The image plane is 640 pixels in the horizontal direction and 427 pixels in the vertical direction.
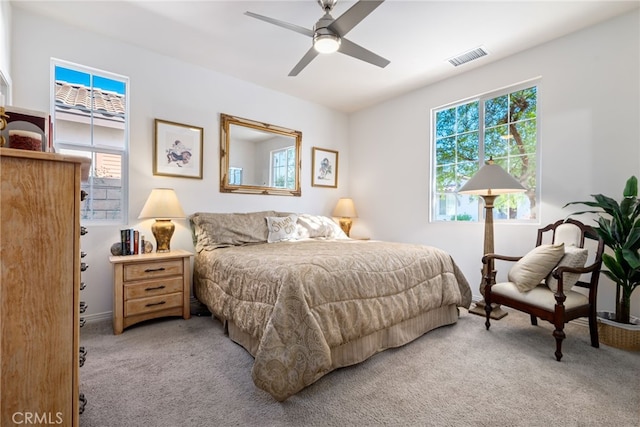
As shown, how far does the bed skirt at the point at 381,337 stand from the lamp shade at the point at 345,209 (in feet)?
7.30

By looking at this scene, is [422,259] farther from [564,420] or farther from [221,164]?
[221,164]

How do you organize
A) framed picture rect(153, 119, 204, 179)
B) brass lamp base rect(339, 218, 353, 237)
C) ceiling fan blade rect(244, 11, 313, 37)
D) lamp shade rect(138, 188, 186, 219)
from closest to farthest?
1. ceiling fan blade rect(244, 11, 313, 37)
2. lamp shade rect(138, 188, 186, 219)
3. framed picture rect(153, 119, 204, 179)
4. brass lamp base rect(339, 218, 353, 237)

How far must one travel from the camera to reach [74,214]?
44.3 inches

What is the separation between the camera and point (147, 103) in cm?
310

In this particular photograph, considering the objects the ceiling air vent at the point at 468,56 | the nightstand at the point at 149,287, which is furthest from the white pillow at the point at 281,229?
the ceiling air vent at the point at 468,56

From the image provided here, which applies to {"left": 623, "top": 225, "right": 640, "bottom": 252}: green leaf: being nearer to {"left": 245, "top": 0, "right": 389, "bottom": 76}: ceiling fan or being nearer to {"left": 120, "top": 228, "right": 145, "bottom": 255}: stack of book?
{"left": 245, "top": 0, "right": 389, "bottom": 76}: ceiling fan

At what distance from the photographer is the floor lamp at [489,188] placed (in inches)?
107

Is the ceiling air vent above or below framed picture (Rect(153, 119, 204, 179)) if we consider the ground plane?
above

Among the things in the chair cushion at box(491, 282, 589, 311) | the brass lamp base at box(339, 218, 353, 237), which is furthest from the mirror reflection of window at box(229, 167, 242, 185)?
the chair cushion at box(491, 282, 589, 311)

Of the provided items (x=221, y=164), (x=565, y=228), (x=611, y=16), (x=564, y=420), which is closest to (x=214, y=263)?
(x=221, y=164)

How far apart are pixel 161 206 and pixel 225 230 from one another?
669 mm

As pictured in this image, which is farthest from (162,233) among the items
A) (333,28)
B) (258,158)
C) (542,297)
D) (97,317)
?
(542,297)

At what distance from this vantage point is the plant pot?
215cm

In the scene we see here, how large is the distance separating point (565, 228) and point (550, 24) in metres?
1.91
